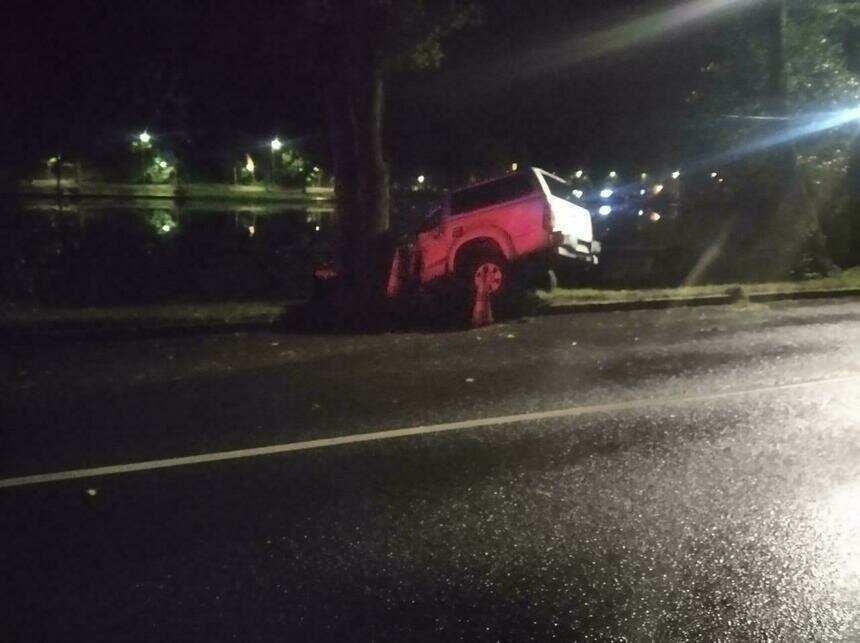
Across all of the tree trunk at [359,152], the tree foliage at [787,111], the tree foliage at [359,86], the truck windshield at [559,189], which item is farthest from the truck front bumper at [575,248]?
the tree foliage at [787,111]

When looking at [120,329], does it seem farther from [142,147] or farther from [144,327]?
[142,147]

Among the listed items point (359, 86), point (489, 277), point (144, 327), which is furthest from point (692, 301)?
point (144, 327)

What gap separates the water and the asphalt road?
6194mm

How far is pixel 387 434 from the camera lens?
829cm

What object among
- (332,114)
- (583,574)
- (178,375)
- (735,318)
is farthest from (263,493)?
(332,114)

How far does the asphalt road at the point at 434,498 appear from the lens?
199 inches

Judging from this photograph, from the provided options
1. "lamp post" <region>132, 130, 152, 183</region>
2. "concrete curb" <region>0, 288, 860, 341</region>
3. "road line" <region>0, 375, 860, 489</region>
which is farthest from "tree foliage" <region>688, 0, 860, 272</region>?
"lamp post" <region>132, 130, 152, 183</region>

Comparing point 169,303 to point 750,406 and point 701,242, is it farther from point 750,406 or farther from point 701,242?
point 701,242

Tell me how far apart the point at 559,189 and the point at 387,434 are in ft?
29.3

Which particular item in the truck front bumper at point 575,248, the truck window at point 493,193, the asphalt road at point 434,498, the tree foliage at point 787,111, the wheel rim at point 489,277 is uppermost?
the tree foliage at point 787,111

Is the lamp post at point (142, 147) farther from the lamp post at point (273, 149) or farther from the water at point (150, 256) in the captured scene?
the water at point (150, 256)

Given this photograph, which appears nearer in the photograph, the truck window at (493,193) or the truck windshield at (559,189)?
the truck window at (493,193)

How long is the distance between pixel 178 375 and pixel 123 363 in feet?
3.45

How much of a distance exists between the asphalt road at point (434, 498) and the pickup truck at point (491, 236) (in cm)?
406
